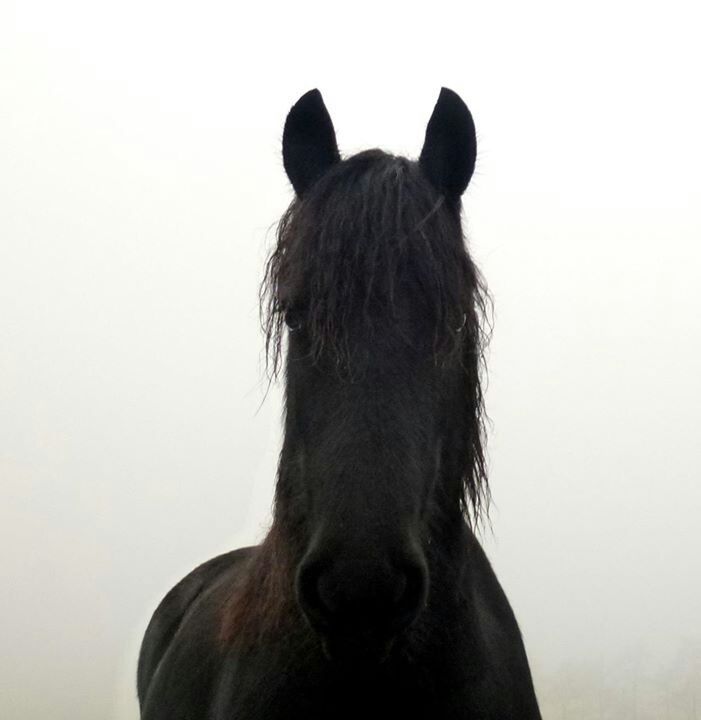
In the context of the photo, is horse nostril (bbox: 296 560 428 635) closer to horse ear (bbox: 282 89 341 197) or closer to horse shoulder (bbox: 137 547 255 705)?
horse ear (bbox: 282 89 341 197)

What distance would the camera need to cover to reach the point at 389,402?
1316mm

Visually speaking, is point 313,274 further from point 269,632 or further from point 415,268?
point 269,632

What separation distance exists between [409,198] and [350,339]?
366mm

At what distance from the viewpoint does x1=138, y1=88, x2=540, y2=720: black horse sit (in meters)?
1.19

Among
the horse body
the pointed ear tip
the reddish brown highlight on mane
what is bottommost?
the horse body

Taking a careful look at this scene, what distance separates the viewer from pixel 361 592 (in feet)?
3.68

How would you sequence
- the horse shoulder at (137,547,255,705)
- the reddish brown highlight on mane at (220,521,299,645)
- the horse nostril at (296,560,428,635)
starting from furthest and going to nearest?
the horse shoulder at (137,547,255,705), the reddish brown highlight on mane at (220,521,299,645), the horse nostril at (296,560,428,635)

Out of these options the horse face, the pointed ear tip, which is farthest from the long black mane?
the pointed ear tip

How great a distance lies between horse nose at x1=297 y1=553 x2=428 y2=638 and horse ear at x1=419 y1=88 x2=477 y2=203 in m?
0.87

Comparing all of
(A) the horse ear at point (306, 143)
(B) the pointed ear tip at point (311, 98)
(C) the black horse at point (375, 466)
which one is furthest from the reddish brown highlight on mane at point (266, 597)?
(B) the pointed ear tip at point (311, 98)

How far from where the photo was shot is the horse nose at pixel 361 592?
3.70ft

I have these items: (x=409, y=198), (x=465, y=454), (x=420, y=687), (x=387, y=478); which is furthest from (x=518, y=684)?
(x=409, y=198)

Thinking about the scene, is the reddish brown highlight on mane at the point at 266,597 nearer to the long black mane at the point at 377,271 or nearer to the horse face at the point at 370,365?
the horse face at the point at 370,365

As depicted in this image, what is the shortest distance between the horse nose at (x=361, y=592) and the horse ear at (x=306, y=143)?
93 centimetres
